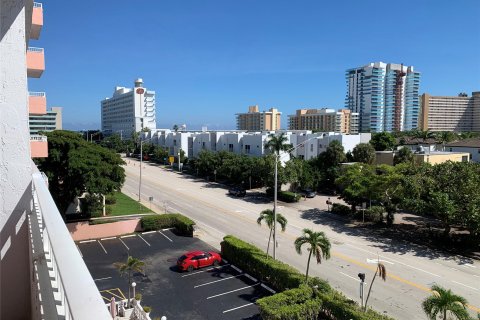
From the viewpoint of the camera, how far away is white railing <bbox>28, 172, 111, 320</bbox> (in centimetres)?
180

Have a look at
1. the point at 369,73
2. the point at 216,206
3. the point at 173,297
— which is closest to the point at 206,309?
the point at 173,297

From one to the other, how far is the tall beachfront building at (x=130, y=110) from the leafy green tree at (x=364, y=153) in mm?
97825

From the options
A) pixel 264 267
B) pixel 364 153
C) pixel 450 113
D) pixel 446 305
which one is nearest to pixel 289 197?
pixel 364 153

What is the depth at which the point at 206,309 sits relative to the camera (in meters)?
17.2

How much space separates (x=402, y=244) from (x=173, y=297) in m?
17.5

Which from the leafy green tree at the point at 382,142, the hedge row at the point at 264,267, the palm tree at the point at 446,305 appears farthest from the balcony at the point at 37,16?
the leafy green tree at the point at 382,142

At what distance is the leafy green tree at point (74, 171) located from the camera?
88.5 ft

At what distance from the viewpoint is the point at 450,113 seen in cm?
16638

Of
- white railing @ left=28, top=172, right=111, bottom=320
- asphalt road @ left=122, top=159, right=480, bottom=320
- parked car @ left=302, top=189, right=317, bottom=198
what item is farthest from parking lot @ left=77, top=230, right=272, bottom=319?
parked car @ left=302, top=189, right=317, bottom=198

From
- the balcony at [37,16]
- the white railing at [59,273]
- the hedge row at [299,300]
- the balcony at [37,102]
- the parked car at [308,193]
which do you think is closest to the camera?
the white railing at [59,273]

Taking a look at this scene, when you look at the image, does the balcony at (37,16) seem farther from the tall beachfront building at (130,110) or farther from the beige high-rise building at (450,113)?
the beige high-rise building at (450,113)

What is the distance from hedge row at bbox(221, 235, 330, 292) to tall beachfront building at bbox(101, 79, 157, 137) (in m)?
117

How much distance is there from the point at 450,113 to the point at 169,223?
559 feet

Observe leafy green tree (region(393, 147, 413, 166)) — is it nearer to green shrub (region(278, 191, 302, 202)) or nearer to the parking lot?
green shrub (region(278, 191, 302, 202))
